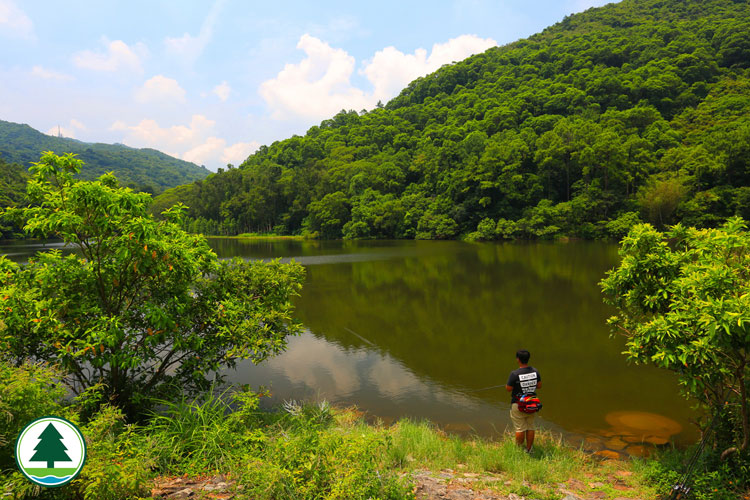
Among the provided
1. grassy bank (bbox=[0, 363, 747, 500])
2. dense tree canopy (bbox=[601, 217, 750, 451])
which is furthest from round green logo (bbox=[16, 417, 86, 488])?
dense tree canopy (bbox=[601, 217, 750, 451])

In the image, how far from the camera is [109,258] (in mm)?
6402

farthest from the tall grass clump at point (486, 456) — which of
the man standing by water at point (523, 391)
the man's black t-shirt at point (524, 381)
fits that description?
the man's black t-shirt at point (524, 381)

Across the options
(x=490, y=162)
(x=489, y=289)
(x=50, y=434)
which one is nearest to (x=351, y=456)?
(x=50, y=434)

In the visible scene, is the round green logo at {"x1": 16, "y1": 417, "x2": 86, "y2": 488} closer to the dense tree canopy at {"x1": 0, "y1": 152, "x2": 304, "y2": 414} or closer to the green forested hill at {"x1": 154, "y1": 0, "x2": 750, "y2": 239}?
the dense tree canopy at {"x1": 0, "y1": 152, "x2": 304, "y2": 414}

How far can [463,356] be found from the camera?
12.1m

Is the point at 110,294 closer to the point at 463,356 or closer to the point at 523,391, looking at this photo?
the point at 523,391

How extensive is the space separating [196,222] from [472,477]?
345 feet

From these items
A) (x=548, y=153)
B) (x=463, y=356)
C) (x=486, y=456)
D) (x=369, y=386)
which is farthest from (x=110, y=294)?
(x=548, y=153)

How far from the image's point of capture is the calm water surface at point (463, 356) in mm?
8797

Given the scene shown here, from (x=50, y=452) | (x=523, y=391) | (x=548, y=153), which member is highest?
(x=548, y=153)

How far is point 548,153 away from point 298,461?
67383 millimetres

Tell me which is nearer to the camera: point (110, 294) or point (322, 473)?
point (322, 473)

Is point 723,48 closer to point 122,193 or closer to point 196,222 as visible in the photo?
point 122,193

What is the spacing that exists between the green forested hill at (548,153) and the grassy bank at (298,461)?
54.2 m
